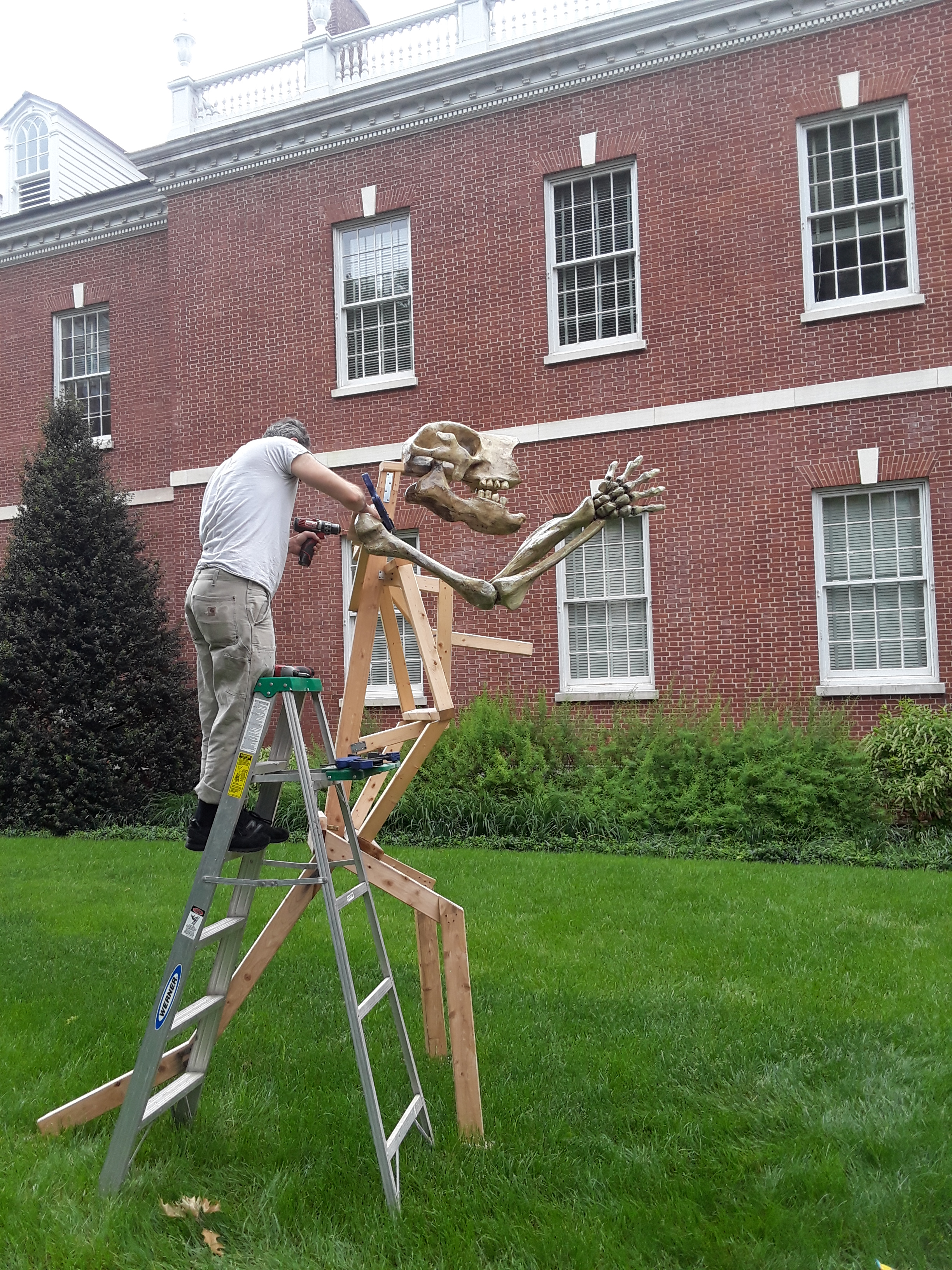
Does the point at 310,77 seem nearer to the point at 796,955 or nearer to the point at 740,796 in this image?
the point at 740,796

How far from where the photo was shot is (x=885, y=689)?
11477 mm

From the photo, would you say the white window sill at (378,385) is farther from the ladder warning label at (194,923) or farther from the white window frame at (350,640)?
the ladder warning label at (194,923)

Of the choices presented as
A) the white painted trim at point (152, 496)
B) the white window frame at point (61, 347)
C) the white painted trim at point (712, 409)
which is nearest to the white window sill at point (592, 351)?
the white painted trim at point (712, 409)

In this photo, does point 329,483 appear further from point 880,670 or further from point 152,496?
point 152,496

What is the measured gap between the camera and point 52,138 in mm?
19891

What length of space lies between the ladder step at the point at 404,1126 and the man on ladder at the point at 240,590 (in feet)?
3.24

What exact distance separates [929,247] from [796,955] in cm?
919

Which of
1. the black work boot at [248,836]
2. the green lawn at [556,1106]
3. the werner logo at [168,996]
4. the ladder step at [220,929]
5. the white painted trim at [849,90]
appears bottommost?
the green lawn at [556,1106]

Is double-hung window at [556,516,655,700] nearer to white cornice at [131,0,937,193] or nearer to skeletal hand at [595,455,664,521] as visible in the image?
white cornice at [131,0,937,193]

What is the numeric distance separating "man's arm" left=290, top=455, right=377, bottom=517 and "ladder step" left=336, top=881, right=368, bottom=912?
1.28m

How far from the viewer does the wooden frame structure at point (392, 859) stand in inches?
136

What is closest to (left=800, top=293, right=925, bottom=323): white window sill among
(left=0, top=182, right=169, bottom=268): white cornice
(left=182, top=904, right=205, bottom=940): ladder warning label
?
(left=0, top=182, right=169, bottom=268): white cornice

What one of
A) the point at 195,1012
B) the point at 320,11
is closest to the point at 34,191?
the point at 320,11

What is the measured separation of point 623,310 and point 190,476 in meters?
6.83
